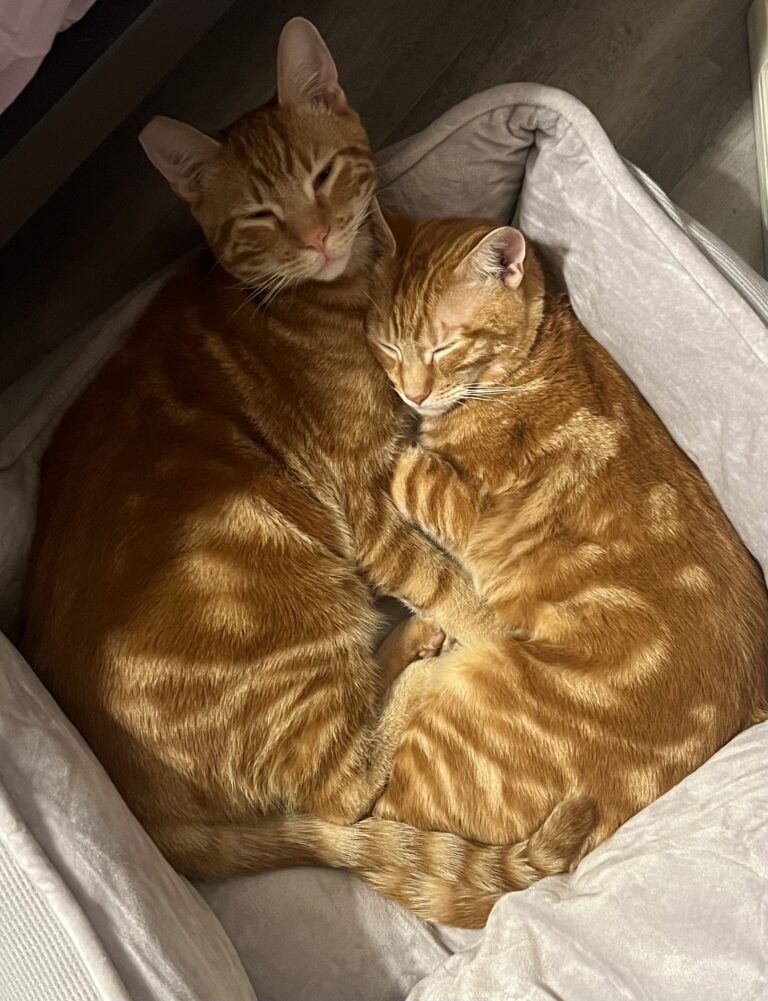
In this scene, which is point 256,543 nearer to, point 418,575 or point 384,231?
point 418,575

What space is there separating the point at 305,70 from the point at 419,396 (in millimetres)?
633

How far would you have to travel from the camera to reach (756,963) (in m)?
1.46

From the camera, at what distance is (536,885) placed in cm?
163

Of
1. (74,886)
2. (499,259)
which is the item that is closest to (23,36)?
(499,259)

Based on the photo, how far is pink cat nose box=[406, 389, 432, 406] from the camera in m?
1.81

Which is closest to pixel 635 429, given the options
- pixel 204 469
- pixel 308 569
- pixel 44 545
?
pixel 308 569

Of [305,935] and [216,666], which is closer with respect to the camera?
[216,666]

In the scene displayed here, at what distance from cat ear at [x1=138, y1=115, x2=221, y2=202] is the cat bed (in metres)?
0.26

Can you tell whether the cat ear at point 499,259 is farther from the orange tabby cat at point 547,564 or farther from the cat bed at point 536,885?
the cat bed at point 536,885

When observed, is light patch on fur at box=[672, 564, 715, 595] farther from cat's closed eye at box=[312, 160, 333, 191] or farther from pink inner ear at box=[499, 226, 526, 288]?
cat's closed eye at box=[312, 160, 333, 191]

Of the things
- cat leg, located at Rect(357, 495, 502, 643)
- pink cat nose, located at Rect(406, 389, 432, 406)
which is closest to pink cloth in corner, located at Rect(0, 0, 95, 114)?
pink cat nose, located at Rect(406, 389, 432, 406)

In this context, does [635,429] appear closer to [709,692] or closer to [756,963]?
[709,692]

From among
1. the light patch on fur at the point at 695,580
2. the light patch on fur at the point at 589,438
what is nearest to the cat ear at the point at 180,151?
the light patch on fur at the point at 589,438

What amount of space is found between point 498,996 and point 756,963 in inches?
16.2
